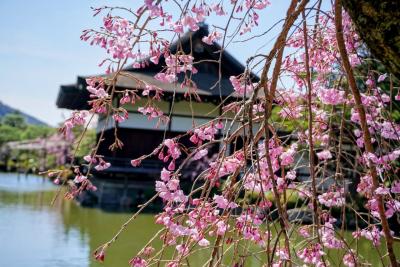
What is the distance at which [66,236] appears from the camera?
7539 millimetres

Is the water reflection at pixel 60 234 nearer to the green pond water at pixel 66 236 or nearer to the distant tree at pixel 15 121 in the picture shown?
the green pond water at pixel 66 236

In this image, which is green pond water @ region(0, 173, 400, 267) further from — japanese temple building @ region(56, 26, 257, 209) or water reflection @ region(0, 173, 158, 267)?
japanese temple building @ region(56, 26, 257, 209)

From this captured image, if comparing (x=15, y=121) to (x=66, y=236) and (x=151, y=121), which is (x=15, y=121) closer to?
(x=151, y=121)

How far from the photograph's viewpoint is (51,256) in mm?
6051

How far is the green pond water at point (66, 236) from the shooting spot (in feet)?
19.4

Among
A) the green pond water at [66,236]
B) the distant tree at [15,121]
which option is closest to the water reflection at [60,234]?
the green pond water at [66,236]

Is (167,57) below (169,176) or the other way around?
the other way around

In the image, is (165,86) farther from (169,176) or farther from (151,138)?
(169,176)

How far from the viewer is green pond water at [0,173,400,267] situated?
5.92 meters

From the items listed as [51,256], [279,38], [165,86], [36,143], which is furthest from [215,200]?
[36,143]

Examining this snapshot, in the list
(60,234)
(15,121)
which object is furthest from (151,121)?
(15,121)

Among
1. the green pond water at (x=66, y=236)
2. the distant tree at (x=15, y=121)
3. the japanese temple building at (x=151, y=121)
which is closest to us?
the green pond water at (x=66, y=236)

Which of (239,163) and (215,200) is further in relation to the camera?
(239,163)

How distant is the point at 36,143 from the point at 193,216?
27.7 m
